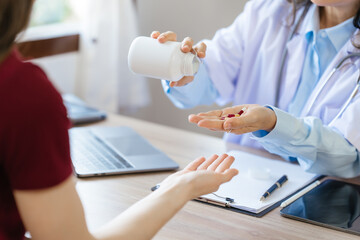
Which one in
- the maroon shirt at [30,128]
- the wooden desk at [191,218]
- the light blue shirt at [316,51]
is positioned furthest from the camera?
the light blue shirt at [316,51]

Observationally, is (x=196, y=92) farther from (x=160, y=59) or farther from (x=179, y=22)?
(x=179, y=22)

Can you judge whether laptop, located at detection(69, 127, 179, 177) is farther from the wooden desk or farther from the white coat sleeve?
the white coat sleeve

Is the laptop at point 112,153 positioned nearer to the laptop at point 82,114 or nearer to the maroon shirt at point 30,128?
the laptop at point 82,114

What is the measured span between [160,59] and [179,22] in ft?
5.70

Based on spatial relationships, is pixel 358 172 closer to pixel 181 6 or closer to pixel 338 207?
pixel 338 207

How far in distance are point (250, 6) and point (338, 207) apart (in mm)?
822

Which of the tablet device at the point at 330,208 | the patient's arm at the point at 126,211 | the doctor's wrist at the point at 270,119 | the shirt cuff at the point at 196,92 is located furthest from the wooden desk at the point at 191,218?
the shirt cuff at the point at 196,92

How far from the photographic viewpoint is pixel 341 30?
161 centimetres

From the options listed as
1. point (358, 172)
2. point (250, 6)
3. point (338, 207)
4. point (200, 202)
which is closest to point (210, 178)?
point (200, 202)

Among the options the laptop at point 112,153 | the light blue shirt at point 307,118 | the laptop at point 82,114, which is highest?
the light blue shirt at point 307,118

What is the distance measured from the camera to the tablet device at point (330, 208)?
3.89 ft

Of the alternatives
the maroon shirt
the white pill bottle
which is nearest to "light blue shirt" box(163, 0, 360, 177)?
→ the white pill bottle

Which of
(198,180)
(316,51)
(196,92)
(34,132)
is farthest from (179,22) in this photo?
(34,132)

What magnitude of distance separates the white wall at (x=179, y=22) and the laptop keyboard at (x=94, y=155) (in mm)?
1302
